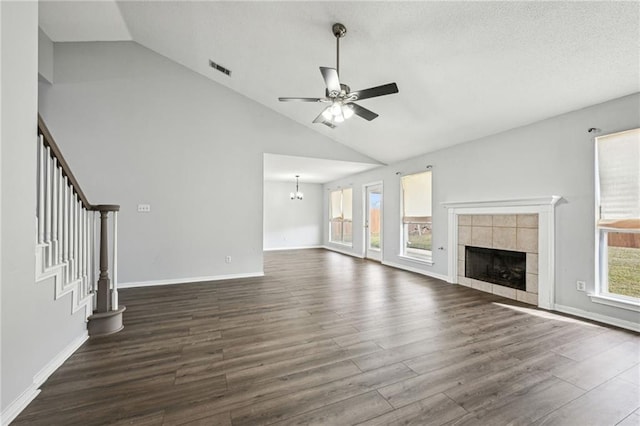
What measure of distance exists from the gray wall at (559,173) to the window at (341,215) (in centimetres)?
411

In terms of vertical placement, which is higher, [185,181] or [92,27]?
[92,27]

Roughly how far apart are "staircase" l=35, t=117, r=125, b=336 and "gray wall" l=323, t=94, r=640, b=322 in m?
5.37

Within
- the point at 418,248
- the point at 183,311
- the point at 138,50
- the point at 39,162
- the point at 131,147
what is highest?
the point at 138,50

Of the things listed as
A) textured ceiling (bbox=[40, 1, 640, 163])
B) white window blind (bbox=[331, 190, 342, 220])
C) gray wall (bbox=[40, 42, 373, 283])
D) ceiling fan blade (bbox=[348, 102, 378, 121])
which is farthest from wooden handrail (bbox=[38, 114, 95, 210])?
white window blind (bbox=[331, 190, 342, 220])

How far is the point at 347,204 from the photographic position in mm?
9367

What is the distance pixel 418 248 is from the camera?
20.2ft

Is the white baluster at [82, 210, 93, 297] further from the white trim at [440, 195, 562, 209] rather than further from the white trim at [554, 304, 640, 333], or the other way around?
the white trim at [554, 304, 640, 333]

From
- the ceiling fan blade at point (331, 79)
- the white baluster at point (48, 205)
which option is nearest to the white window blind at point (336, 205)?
the ceiling fan blade at point (331, 79)

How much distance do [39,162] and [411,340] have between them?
3606mm

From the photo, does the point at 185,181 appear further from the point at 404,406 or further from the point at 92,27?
the point at 404,406

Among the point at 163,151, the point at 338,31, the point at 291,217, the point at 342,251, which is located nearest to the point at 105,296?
the point at 163,151

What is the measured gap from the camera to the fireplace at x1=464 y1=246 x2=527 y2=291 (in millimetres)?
4188

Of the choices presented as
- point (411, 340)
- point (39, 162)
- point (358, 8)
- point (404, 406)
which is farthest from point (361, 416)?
point (358, 8)

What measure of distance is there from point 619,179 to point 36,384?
589 cm
